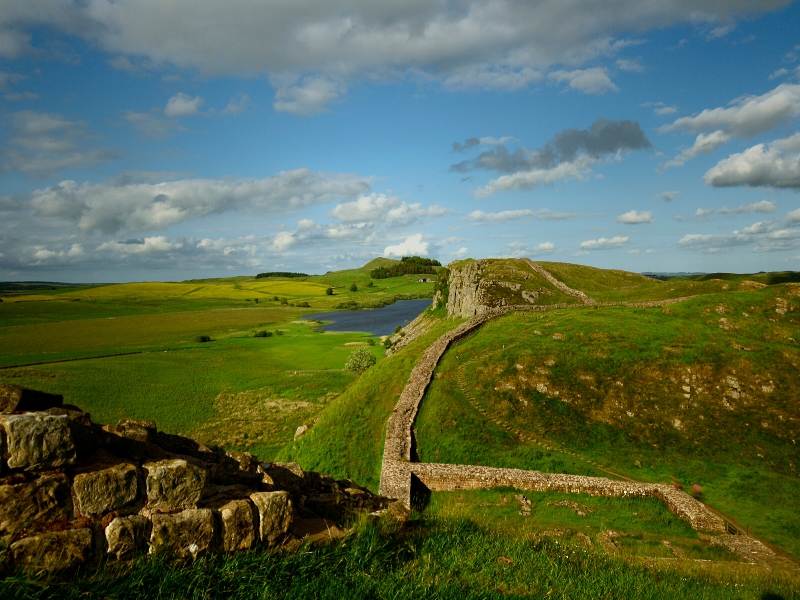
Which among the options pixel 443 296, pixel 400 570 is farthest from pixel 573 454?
pixel 443 296

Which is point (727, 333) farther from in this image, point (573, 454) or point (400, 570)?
point (400, 570)

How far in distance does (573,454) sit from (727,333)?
25.8 m

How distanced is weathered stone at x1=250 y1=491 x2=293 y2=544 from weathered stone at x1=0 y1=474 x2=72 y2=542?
109 inches

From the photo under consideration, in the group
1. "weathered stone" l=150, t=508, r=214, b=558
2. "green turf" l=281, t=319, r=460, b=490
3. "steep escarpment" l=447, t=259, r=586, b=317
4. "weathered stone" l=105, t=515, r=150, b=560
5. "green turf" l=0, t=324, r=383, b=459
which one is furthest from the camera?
"steep escarpment" l=447, t=259, r=586, b=317

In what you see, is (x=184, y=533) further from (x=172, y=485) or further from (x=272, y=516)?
(x=272, y=516)

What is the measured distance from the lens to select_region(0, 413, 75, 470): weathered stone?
6.28 m

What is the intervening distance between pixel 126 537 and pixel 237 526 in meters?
1.61

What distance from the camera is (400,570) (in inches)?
285

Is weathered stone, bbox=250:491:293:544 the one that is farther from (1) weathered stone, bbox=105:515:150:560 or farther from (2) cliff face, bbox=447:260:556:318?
(2) cliff face, bbox=447:260:556:318

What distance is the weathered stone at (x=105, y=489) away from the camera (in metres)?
6.58

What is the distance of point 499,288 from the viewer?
70.5 m

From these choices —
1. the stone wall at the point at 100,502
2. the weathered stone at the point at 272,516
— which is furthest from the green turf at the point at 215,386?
the weathered stone at the point at 272,516

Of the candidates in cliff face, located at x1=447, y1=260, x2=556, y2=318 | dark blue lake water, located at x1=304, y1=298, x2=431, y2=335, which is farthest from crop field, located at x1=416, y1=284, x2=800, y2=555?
dark blue lake water, located at x1=304, y1=298, x2=431, y2=335

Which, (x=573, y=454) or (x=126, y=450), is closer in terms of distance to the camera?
(x=126, y=450)
